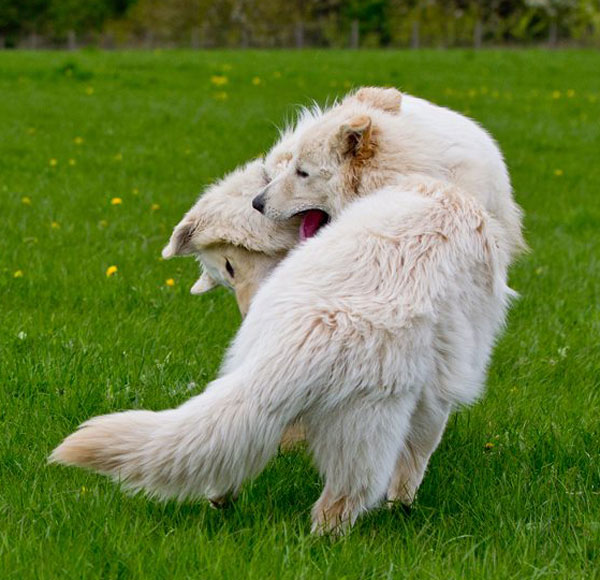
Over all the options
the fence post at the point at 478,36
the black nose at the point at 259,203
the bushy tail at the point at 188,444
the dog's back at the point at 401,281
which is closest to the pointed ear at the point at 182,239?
the black nose at the point at 259,203

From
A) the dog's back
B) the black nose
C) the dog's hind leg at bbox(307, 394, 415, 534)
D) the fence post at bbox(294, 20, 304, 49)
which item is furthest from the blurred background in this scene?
the dog's hind leg at bbox(307, 394, 415, 534)

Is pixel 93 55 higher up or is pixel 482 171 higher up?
pixel 482 171

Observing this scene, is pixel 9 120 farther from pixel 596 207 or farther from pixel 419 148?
pixel 419 148

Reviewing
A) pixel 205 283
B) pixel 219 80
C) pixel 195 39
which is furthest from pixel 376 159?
pixel 195 39

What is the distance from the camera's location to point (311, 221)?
450 cm

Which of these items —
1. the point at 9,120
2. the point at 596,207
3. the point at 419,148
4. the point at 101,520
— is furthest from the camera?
the point at 9,120

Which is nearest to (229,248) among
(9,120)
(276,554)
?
(276,554)

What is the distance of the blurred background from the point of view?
4738 centimetres

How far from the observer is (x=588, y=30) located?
4894 centimetres

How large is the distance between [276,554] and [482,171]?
1.99m

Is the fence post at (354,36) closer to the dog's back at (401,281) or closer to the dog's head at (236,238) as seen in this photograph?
the dog's head at (236,238)

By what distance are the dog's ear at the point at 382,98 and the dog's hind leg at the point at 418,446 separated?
1.52m

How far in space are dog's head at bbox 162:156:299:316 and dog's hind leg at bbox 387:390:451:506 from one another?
1.14 metres

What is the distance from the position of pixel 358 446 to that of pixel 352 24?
46983 millimetres
